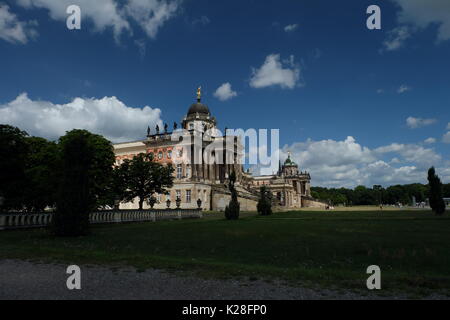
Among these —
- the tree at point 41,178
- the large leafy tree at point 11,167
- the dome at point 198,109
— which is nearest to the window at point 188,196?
the dome at point 198,109

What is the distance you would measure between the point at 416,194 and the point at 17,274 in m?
178

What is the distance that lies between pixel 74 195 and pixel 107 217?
1198cm

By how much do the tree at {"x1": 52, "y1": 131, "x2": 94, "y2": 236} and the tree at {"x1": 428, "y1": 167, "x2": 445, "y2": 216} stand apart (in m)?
38.0

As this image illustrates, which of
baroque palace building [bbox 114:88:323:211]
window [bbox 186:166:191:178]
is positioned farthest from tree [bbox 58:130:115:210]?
window [bbox 186:166:191:178]

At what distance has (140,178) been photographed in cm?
3781

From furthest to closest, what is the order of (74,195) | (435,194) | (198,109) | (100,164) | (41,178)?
(198,109) → (435,194) → (100,164) → (41,178) → (74,195)

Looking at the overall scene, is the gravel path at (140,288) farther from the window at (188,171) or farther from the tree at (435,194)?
the window at (188,171)

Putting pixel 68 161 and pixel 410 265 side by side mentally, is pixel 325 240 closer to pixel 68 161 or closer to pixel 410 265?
pixel 410 265

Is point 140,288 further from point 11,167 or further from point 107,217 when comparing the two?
point 107,217

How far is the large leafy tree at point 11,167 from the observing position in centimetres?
2411

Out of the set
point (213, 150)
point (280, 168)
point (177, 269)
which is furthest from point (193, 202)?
point (280, 168)

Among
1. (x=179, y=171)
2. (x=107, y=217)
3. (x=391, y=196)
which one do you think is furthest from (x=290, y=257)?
(x=391, y=196)

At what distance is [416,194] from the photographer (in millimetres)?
157000

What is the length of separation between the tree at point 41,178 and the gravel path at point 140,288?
16733mm
